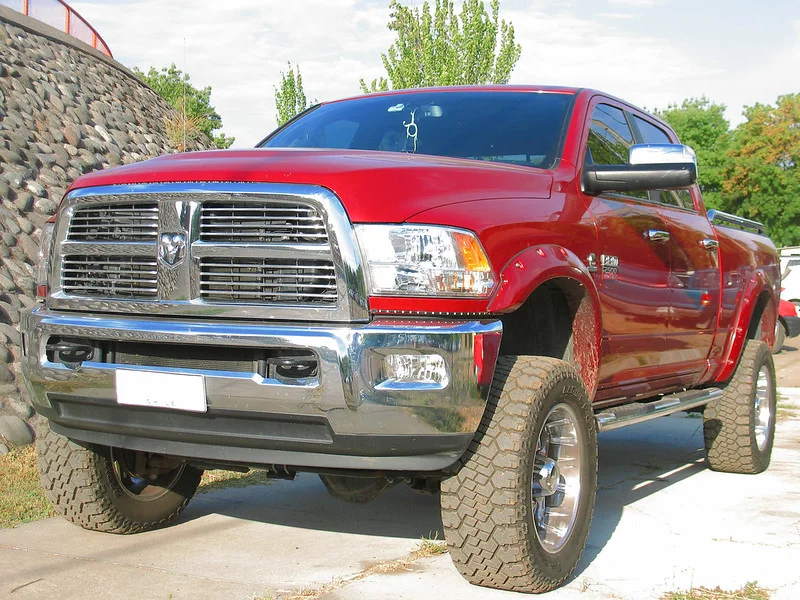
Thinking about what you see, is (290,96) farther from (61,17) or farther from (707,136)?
(707,136)

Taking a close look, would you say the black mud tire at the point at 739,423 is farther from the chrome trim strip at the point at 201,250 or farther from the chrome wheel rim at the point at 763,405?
the chrome trim strip at the point at 201,250

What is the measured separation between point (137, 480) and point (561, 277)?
2.17 m

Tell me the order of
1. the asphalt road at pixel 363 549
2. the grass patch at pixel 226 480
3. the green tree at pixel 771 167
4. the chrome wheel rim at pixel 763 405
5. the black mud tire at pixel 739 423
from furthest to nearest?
1. the green tree at pixel 771 167
2. the chrome wheel rim at pixel 763 405
3. the black mud tire at pixel 739 423
4. the grass patch at pixel 226 480
5. the asphalt road at pixel 363 549

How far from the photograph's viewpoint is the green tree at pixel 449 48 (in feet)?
75.2

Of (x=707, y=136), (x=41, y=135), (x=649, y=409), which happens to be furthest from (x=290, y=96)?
(x=707, y=136)

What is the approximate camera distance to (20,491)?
5105 mm

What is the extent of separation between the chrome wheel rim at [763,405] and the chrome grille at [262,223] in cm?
442

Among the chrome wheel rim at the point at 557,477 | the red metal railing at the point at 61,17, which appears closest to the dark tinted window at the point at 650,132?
the chrome wheel rim at the point at 557,477

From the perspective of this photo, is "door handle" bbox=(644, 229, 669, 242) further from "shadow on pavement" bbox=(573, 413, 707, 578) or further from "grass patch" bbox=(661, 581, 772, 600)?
"grass patch" bbox=(661, 581, 772, 600)

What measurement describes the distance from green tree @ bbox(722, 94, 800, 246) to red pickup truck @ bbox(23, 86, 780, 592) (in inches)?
1790

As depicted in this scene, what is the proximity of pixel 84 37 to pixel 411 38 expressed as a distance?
310 inches

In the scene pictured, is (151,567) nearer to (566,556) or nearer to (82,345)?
(82,345)

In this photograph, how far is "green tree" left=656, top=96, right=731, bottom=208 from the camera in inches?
1938

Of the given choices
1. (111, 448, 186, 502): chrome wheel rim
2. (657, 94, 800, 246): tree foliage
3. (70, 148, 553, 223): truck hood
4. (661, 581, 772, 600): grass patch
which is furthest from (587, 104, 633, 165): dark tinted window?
(657, 94, 800, 246): tree foliage
